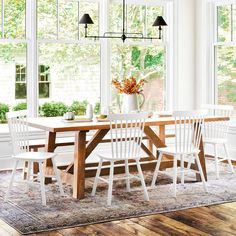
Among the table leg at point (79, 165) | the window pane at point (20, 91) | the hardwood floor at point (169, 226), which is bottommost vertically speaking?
the hardwood floor at point (169, 226)

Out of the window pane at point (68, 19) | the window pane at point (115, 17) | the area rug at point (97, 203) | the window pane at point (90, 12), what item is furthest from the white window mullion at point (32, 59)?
the area rug at point (97, 203)

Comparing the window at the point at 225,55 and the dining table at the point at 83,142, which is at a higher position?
the window at the point at 225,55

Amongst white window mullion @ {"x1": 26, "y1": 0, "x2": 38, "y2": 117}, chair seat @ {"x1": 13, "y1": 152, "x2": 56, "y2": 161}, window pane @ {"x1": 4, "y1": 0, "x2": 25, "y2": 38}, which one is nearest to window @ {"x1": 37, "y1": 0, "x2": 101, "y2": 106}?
white window mullion @ {"x1": 26, "y1": 0, "x2": 38, "y2": 117}

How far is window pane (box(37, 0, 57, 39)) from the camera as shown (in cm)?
724

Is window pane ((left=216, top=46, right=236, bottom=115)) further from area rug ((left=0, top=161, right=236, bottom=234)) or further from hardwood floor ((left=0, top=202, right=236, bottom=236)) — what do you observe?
hardwood floor ((left=0, top=202, right=236, bottom=236))

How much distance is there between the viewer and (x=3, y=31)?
6.98 m

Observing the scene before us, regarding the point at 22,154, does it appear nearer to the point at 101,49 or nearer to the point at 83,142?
the point at 83,142

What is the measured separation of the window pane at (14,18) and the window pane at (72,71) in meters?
0.38

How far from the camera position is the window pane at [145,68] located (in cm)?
796

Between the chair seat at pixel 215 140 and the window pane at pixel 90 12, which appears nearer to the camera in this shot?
the chair seat at pixel 215 140

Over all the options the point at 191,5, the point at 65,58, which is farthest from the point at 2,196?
the point at 191,5

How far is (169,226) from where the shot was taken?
452 centimetres

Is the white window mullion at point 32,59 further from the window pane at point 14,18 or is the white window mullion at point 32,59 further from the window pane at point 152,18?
the window pane at point 152,18

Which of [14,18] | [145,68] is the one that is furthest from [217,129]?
[14,18]
